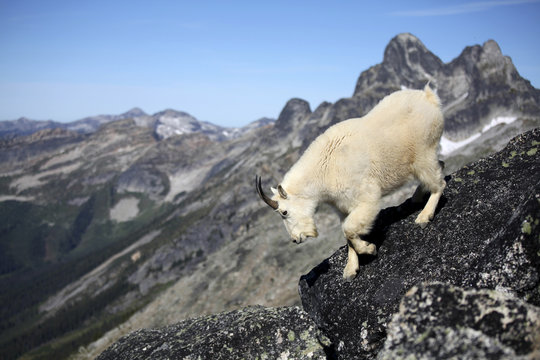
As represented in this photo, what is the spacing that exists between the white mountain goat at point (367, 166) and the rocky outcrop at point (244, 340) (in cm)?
203

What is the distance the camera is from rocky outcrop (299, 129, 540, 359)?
7.55m

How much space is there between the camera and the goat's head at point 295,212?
1145cm

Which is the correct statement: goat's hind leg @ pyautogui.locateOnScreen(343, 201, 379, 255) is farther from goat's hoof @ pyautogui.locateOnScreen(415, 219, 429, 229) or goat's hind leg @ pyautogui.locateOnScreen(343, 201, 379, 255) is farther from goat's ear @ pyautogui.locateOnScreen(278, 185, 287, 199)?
goat's ear @ pyautogui.locateOnScreen(278, 185, 287, 199)

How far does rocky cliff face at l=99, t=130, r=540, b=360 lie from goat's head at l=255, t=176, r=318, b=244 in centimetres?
139

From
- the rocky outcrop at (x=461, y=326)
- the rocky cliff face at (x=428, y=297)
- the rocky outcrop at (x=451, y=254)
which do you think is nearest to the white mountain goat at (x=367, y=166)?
the rocky outcrop at (x=451, y=254)

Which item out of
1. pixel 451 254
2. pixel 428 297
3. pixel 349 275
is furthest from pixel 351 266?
pixel 428 297

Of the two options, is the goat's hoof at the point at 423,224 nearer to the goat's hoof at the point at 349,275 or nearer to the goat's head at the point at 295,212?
the goat's hoof at the point at 349,275

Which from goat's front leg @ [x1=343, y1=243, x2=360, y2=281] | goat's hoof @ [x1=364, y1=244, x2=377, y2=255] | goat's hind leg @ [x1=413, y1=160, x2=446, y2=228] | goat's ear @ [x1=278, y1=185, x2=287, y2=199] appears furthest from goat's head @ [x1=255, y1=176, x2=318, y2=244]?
goat's hind leg @ [x1=413, y1=160, x2=446, y2=228]

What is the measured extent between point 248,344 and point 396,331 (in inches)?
174

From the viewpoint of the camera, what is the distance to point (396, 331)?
6.47 m

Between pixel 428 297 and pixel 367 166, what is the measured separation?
15.2 feet

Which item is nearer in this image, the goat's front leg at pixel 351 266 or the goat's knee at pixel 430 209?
the goat's front leg at pixel 351 266

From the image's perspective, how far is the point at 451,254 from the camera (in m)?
9.41

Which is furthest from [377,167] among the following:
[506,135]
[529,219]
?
[506,135]
